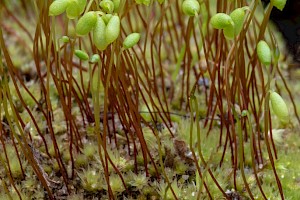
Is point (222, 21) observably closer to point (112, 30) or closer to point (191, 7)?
point (191, 7)

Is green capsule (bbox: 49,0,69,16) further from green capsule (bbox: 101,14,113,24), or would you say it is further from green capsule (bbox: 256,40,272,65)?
green capsule (bbox: 256,40,272,65)

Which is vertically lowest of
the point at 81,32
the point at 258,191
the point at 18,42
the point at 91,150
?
the point at 258,191

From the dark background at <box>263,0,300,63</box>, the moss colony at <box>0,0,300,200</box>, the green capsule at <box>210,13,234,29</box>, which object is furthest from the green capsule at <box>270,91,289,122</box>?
the dark background at <box>263,0,300,63</box>

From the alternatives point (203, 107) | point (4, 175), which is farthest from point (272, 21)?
point (4, 175)

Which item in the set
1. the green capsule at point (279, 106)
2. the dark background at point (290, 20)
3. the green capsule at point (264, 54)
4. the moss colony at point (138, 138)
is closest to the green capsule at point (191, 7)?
the moss colony at point (138, 138)

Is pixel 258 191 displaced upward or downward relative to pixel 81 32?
downward

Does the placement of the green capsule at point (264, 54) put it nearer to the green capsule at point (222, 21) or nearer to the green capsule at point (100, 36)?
the green capsule at point (222, 21)

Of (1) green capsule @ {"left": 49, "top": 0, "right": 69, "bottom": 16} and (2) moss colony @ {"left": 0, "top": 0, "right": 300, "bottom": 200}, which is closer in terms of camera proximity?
(1) green capsule @ {"left": 49, "top": 0, "right": 69, "bottom": 16}

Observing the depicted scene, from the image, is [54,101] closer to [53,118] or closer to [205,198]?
[53,118]

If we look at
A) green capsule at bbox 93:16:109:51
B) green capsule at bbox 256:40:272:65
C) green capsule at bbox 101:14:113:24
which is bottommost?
green capsule at bbox 256:40:272:65
